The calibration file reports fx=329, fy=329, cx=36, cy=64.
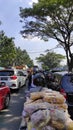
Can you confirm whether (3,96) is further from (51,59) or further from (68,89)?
(51,59)

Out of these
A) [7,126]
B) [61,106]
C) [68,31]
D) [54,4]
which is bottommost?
[7,126]

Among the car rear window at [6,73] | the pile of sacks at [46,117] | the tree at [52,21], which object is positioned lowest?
the pile of sacks at [46,117]

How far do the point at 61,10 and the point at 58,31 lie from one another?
3.74 m

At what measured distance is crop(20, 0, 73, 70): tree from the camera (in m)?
32.5

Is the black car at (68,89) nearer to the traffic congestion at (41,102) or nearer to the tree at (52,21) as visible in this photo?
the traffic congestion at (41,102)

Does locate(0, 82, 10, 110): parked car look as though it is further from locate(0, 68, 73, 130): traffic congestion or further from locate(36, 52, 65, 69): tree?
locate(36, 52, 65, 69): tree

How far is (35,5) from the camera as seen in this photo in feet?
113

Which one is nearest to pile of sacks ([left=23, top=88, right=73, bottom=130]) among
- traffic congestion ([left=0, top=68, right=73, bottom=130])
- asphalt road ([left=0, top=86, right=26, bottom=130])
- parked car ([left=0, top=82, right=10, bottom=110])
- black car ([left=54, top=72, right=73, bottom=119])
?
traffic congestion ([left=0, top=68, right=73, bottom=130])

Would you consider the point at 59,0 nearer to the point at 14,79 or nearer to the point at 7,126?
the point at 14,79

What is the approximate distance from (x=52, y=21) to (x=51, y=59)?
95938mm

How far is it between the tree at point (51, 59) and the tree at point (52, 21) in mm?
90330

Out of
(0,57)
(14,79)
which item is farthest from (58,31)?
(0,57)

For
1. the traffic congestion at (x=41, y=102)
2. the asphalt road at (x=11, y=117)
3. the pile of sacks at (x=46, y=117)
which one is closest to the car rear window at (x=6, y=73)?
the traffic congestion at (x=41, y=102)

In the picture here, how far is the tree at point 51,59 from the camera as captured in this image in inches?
5103
